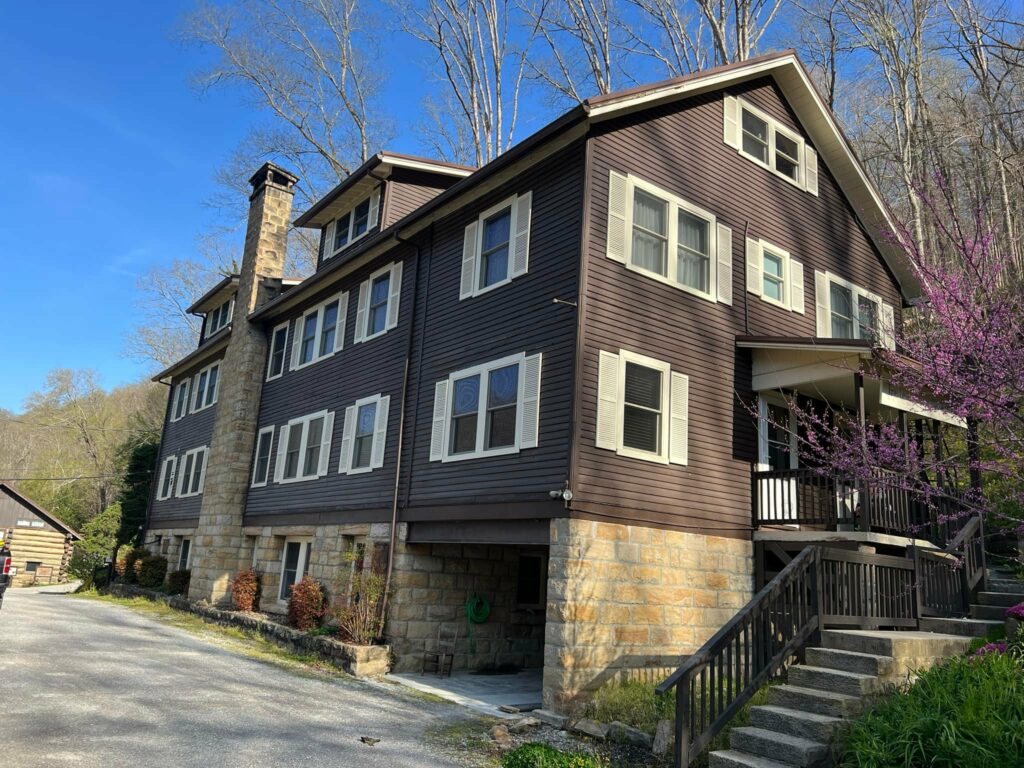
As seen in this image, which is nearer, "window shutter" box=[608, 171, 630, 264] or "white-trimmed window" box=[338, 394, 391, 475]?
"window shutter" box=[608, 171, 630, 264]

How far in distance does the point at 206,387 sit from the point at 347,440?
38.2ft

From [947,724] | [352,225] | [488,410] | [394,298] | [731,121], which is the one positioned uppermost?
[731,121]

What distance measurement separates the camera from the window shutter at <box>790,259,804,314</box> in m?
14.5

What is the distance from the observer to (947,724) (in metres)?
6.09

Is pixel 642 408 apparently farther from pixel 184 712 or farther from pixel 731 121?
pixel 184 712

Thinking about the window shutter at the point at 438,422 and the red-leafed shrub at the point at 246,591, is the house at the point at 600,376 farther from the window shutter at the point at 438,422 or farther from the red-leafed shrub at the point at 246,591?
the red-leafed shrub at the point at 246,591

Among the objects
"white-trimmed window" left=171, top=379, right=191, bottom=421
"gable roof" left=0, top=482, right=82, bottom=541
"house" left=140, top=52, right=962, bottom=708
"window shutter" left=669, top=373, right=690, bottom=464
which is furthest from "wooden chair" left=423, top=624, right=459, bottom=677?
"gable roof" left=0, top=482, right=82, bottom=541

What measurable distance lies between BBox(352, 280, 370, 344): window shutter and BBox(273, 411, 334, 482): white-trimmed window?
6.25 ft

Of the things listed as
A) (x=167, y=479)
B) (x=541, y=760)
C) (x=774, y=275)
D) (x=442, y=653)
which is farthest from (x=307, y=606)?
(x=167, y=479)

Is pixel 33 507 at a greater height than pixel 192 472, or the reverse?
pixel 192 472

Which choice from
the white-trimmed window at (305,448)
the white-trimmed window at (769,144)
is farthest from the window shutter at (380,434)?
the white-trimmed window at (769,144)

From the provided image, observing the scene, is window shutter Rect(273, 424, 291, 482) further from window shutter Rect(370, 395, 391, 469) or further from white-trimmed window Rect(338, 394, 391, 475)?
window shutter Rect(370, 395, 391, 469)

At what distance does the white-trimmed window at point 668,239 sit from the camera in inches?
459

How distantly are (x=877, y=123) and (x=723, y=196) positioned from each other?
18876 mm
